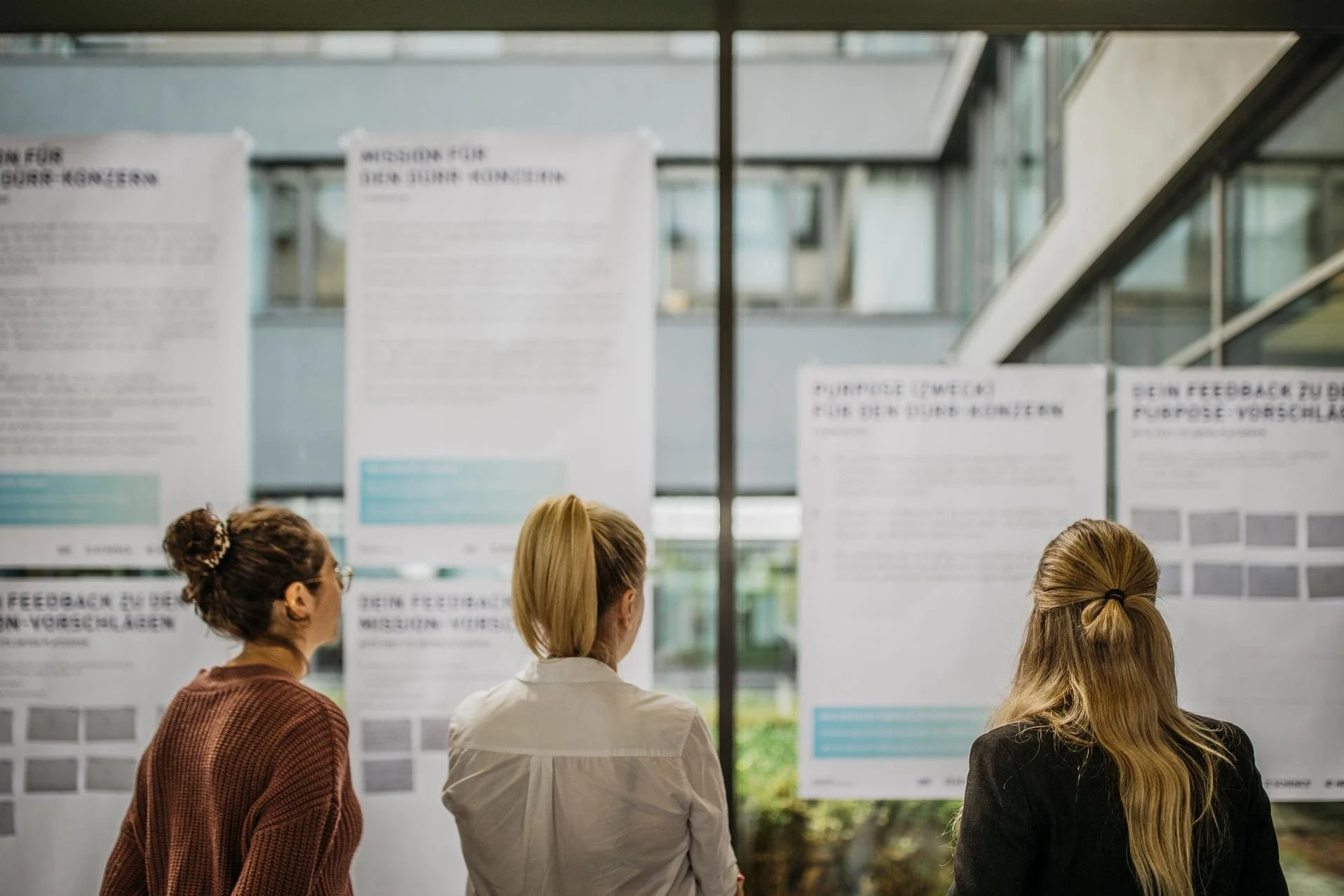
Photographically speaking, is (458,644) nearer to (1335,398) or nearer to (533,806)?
(533,806)

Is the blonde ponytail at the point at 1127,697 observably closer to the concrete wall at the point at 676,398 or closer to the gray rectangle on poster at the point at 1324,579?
the concrete wall at the point at 676,398

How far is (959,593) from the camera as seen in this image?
2693 millimetres

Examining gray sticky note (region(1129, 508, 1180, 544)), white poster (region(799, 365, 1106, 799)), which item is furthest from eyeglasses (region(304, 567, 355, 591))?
gray sticky note (region(1129, 508, 1180, 544))

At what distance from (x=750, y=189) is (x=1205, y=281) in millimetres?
1289

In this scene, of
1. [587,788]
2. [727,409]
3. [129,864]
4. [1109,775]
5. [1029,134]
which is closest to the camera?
[1109,775]

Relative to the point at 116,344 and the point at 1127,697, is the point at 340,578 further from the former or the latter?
the point at 1127,697

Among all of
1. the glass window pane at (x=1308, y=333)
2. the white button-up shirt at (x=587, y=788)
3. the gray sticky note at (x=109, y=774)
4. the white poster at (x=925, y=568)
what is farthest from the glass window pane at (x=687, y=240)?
the gray sticky note at (x=109, y=774)

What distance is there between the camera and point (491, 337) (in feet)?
8.92

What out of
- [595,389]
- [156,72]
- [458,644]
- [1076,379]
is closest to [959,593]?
[1076,379]

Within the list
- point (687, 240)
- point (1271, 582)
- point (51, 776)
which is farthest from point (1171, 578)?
point (51, 776)

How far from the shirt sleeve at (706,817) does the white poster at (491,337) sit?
950 millimetres

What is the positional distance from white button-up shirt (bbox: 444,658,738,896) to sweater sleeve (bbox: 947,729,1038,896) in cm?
41

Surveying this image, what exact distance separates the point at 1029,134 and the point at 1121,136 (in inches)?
12.1

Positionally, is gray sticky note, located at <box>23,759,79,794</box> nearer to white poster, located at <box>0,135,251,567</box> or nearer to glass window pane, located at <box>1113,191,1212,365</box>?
white poster, located at <box>0,135,251,567</box>
